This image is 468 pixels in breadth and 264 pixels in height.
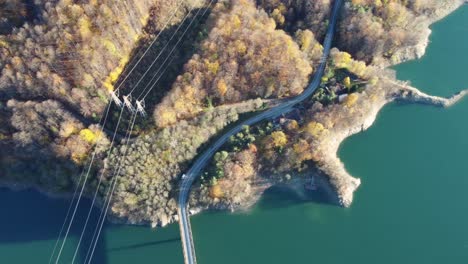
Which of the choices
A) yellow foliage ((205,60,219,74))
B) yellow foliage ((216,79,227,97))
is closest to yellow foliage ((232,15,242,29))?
yellow foliage ((205,60,219,74))

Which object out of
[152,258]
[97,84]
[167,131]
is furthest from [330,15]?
[152,258]

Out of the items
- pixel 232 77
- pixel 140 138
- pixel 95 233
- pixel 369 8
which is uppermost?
pixel 369 8

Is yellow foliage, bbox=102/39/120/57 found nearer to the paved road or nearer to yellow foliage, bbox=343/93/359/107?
the paved road

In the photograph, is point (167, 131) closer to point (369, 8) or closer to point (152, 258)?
point (152, 258)

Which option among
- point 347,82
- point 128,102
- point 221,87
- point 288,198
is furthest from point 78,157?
point 347,82

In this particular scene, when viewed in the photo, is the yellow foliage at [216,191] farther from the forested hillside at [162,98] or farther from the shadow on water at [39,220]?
the shadow on water at [39,220]

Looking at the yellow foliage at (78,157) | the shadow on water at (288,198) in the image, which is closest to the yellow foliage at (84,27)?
the yellow foliage at (78,157)
